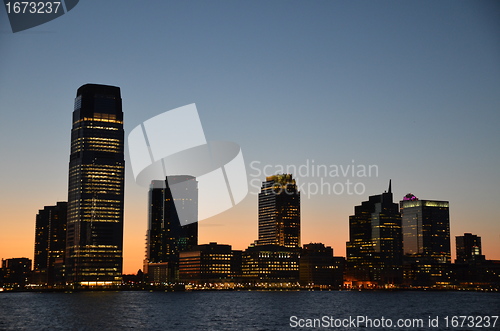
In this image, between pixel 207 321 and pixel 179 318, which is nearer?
pixel 207 321

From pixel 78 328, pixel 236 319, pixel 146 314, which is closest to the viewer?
pixel 78 328

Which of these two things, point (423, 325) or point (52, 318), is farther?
point (52, 318)

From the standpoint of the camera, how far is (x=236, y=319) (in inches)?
4333

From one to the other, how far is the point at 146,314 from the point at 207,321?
20.3 meters

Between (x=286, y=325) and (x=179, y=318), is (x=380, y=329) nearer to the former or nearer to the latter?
(x=286, y=325)

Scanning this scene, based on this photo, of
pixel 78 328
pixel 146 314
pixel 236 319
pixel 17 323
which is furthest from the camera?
pixel 146 314

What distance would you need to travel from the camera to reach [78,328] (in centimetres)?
9212

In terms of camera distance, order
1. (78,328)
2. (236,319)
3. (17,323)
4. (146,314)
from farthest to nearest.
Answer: (146,314)
(236,319)
(17,323)
(78,328)

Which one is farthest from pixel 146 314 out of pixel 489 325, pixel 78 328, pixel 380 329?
pixel 489 325

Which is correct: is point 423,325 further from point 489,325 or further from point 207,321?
point 207,321

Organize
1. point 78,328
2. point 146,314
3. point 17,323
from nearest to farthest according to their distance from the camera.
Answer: point 78,328
point 17,323
point 146,314

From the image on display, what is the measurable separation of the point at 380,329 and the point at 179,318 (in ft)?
117

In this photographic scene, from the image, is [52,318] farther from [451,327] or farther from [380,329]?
[451,327]

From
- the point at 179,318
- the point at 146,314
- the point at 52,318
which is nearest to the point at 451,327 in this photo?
the point at 179,318
